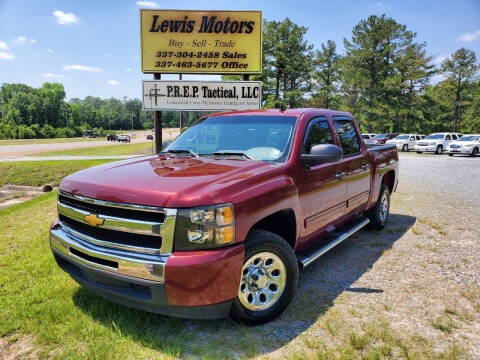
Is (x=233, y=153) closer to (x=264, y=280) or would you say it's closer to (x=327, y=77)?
(x=264, y=280)

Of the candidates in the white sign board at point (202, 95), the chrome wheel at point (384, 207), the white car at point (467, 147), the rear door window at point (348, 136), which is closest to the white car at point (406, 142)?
the white car at point (467, 147)

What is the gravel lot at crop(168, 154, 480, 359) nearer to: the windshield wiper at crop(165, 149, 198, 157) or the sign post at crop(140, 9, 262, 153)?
the windshield wiper at crop(165, 149, 198, 157)

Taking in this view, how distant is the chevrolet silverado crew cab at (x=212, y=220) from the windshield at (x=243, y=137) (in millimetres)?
15

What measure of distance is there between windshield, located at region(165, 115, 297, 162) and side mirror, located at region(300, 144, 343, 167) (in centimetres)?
21

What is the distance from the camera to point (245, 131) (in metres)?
3.63

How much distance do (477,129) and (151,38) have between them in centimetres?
6895

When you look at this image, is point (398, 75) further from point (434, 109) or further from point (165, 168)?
point (165, 168)

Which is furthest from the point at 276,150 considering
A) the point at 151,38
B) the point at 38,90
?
the point at 38,90

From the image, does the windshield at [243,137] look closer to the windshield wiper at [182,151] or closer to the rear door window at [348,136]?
the windshield wiper at [182,151]

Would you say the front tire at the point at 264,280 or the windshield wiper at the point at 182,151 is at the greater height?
the windshield wiper at the point at 182,151

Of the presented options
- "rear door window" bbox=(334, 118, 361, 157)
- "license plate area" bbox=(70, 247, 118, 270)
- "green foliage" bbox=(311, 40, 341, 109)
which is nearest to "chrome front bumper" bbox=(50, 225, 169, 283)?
"license plate area" bbox=(70, 247, 118, 270)

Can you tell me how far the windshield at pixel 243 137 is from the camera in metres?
3.30

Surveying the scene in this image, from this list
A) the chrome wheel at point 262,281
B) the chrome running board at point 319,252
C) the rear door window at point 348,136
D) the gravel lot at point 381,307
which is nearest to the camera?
the gravel lot at point 381,307

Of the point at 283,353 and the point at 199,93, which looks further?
the point at 199,93
